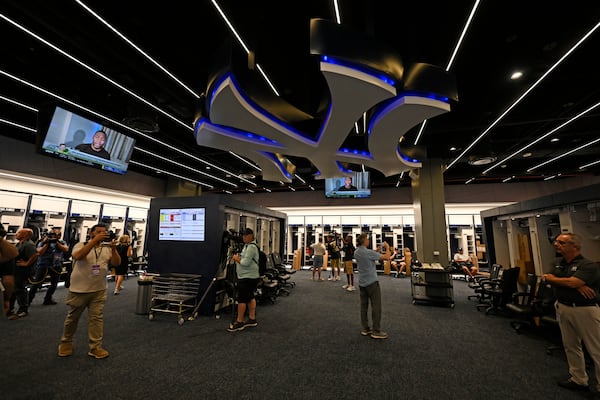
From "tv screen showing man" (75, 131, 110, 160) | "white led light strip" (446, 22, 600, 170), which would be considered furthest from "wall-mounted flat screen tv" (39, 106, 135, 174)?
"white led light strip" (446, 22, 600, 170)

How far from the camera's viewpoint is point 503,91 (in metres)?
4.66

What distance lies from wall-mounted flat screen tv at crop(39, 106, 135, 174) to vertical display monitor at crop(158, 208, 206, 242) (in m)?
2.22

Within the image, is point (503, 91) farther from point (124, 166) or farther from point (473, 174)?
point (124, 166)

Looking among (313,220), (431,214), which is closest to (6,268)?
(431,214)

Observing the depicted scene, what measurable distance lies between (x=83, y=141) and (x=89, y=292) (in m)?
4.24

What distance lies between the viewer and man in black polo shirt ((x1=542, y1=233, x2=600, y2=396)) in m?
2.53

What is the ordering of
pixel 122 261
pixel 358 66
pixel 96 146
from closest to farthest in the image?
pixel 358 66, pixel 96 146, pixel 122 261

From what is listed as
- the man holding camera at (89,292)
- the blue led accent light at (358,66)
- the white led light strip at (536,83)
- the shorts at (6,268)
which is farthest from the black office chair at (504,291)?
the shorts at (6,268)

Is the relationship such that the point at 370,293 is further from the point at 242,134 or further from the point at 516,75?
the point at 516,75

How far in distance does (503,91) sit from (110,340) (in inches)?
308

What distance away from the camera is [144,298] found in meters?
4.99

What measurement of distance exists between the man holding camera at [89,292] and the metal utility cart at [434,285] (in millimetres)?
6289

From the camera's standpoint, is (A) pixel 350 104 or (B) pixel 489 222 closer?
(A) pixel 350 104

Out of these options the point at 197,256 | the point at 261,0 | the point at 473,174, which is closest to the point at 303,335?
the point at 197,256
